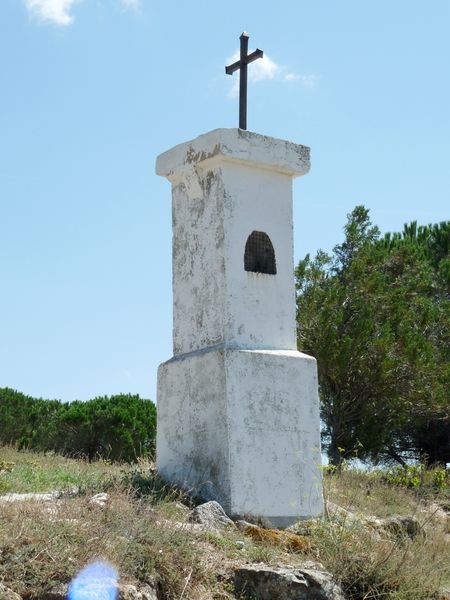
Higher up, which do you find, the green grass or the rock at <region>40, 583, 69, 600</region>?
the green grass

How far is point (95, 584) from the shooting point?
5.95 metres

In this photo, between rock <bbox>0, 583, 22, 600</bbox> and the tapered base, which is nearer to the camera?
rock <bbox>0, 583, 22, 600</bbox>

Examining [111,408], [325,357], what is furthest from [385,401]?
[111,408]

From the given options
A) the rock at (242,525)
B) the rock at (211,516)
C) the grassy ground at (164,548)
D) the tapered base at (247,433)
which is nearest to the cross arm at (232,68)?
the tapered base at (247,433)

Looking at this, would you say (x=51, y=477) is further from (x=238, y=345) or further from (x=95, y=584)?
(x=95, y=584)

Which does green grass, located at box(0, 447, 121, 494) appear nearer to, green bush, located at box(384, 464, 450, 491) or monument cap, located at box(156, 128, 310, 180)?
monument cap, located at box(156, 128, 310, 180)

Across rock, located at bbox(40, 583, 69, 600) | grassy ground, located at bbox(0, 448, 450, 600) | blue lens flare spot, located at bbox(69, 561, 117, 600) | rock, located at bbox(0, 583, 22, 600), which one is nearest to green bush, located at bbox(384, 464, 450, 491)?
grassy ground, located at bbox(0, 448, 450, 600)

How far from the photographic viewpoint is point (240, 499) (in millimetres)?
8547

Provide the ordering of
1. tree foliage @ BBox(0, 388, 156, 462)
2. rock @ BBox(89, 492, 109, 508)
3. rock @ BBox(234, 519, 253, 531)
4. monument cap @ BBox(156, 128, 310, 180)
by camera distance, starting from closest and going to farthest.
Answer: rock @ BBox(89, 492, 109, 508), rock @ BBox(234, 519, 253, 531), monument cap @ BBox(156, 128, 310, 180), tree foliage @ BBox(0, 388, 156, 462)

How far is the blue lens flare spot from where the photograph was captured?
19.2ft

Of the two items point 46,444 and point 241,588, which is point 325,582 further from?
point 46,444

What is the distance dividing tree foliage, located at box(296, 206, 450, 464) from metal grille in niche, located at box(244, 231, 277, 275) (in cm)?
556

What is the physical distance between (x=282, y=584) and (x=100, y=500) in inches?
64.9

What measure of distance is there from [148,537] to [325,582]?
138 centimetres
